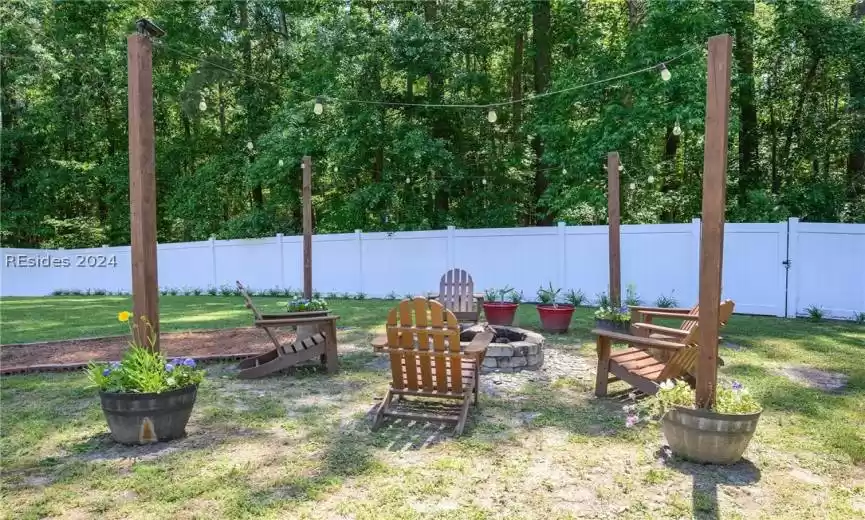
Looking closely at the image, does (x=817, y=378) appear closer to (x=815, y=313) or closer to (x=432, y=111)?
(x=815, y=313)

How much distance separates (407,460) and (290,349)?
2261 mm

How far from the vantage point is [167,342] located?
265 inches

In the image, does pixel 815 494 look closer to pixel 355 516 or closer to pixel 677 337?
pixel 677 337

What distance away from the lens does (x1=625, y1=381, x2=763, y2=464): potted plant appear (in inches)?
114

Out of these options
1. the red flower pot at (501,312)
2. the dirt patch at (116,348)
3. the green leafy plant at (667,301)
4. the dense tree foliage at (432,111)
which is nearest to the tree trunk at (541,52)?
the dense tree foliage at (432,111)

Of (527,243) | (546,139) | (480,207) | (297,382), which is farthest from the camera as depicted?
(480,207)

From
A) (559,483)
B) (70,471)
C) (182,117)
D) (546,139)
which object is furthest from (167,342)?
(182,117)

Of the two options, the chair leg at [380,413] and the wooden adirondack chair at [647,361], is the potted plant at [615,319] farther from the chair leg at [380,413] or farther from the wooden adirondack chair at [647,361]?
the chair leg at [380,413]

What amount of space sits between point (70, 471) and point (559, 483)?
8.49ft

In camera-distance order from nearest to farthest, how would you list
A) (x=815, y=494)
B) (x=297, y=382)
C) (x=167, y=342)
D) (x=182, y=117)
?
(x=815, y=494) → (x=297, y=382) → (x=167, y=342) → (x=182, y=117)

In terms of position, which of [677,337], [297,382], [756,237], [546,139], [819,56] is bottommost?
[297,382]

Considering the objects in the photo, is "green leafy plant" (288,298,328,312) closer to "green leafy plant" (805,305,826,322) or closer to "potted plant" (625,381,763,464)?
"potted plant" (625,381,763,464)

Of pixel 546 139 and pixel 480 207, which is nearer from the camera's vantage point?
pixel 546 139
